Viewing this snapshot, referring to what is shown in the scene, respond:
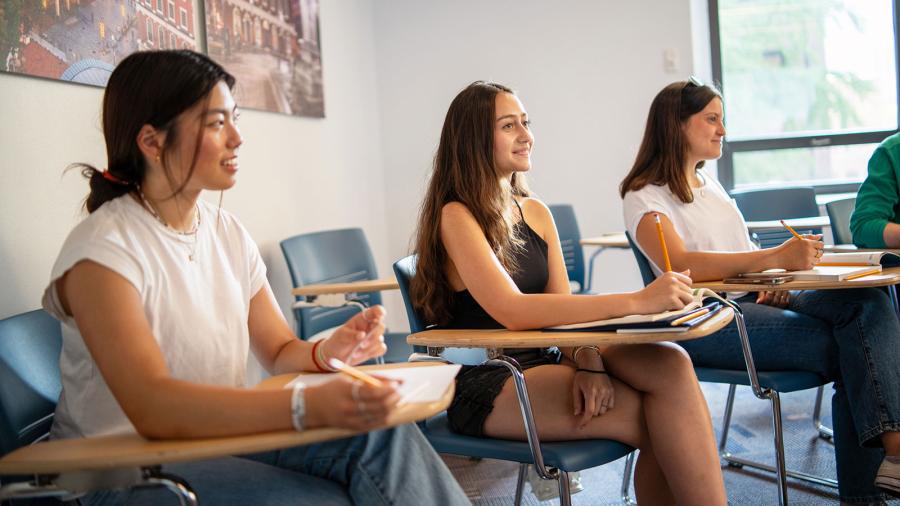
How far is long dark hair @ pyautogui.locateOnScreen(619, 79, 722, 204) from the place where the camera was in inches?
102

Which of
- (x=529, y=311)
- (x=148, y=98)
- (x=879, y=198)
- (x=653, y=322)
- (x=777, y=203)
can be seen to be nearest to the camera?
(x=148, y=98)

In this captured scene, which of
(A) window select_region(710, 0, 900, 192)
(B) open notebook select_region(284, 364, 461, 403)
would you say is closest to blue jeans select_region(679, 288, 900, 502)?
(B) open notebook select_region(284, 364, 461, 403)

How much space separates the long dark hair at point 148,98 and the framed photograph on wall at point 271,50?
151 centimetres

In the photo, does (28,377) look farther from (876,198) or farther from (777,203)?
(777,203)

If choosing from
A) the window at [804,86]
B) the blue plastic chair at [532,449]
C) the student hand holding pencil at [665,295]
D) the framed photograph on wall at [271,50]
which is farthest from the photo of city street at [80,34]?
the window at [804,86]

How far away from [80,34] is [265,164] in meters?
1.22

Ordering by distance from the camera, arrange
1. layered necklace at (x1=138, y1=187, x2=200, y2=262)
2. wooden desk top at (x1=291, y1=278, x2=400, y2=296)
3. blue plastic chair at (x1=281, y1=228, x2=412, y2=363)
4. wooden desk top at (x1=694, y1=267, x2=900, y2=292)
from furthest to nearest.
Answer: blue plastic chair at (x1=281, y1=228, x2=412, y2=363) < wooden desk top at (x1=291, y1=278, x2=400, y2=296) < wooden desk top at (x1=694, y1=267, x2=900, y2=292) < layered necklace at (x1=138, y1=187, x2=200, y2=262)

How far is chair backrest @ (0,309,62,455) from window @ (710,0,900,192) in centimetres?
456

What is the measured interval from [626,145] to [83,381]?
13.8 ft

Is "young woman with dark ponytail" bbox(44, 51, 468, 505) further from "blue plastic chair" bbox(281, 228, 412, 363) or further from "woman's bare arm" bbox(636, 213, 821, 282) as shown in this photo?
"blue plastic chair" bbox(281, 228, 412, 363)

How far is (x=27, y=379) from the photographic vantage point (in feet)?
4.76

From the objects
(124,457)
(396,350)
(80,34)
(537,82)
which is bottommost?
(396,350)

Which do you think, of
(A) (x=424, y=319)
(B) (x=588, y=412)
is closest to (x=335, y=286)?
(A) (x=424, y=319)

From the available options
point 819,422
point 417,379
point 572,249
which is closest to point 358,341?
point 417,379
